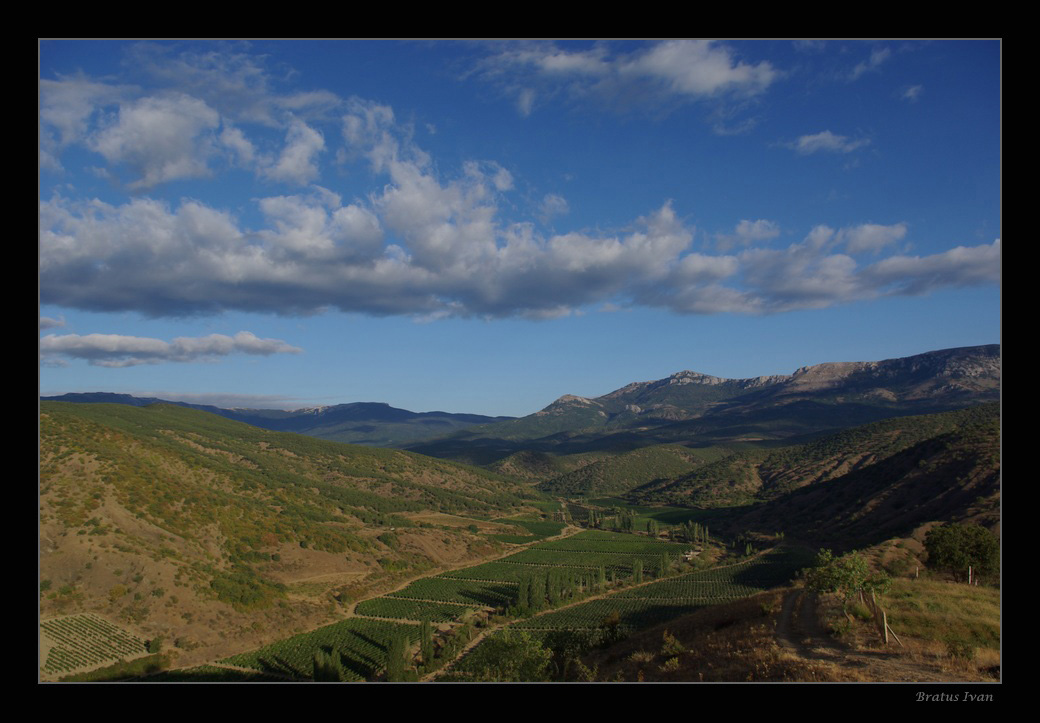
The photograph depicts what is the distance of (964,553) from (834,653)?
111 feet

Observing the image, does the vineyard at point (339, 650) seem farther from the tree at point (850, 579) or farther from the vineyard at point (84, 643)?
the tree at point (850, 579)

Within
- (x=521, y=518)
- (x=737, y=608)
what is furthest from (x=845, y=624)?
(x=521, y=518)

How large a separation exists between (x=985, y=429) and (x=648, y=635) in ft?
393

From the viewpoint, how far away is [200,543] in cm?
6856

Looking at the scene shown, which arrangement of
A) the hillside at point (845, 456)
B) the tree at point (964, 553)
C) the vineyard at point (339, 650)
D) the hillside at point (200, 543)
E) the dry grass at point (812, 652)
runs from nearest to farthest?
1. the dry grass at point (812, 652)
2. the tree at point (964, 553)
3. the vineyard at point (339, 650)
4. the hillside at point (200, 543)
5. the hillside at point (845, 456)

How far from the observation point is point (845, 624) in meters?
25.1

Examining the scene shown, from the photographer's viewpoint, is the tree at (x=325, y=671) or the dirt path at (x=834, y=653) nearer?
the dirt path at (x=834, y=653)

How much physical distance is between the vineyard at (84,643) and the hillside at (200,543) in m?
1.35

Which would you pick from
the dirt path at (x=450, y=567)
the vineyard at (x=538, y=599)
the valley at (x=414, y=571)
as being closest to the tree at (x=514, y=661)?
the valley at (x=414, y=571)

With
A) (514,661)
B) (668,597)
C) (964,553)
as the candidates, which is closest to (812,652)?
(514,661)

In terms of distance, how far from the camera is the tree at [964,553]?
146 ft

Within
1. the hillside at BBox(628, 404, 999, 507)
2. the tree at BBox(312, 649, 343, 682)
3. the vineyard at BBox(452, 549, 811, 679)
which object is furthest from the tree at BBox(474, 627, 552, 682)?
the hillside at BBox(628, 404, 999, 507)
